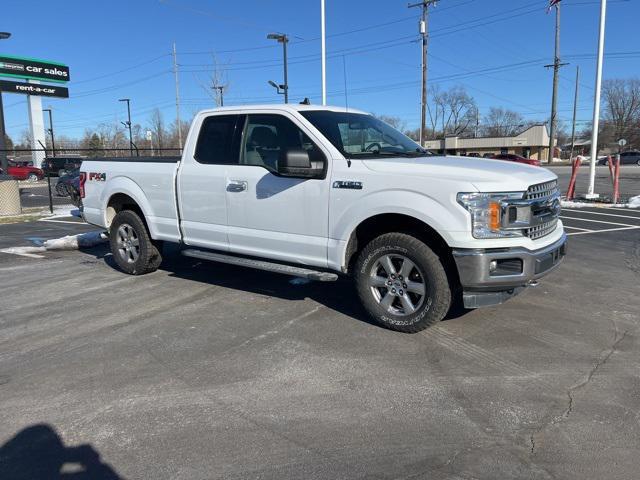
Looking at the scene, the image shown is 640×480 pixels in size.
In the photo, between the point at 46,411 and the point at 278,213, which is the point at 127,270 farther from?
the point at 46,411

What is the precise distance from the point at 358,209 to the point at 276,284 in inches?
82.4

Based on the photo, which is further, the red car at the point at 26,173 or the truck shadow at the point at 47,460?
the red car at the point at 26,173

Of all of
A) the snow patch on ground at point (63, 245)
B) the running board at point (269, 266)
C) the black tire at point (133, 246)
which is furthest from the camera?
the snow patch on ground at point (63, 245)

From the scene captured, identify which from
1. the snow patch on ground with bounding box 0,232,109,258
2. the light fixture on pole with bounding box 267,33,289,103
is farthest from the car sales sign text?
the snow patch on ground with bounding box 0,232,109,258

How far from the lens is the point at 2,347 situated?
4.59 metres

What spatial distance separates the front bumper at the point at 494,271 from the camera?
4.26 m

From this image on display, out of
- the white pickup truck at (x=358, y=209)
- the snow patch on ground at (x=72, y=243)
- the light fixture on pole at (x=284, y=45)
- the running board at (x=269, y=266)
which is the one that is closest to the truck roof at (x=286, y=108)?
the white pickup truck at (x=358, y=209)

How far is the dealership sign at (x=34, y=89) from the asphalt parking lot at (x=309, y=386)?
3875 centimetres

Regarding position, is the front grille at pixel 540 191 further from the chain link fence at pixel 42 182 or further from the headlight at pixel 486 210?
the chain link fence at pixel 42 182

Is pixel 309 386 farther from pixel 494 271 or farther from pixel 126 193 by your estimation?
pixel 126 193

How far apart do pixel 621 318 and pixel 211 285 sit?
4553 mm

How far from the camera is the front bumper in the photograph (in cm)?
426

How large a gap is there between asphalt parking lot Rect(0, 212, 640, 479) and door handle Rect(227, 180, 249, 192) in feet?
4.07

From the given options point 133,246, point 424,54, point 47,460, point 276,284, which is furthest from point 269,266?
point 424,54
